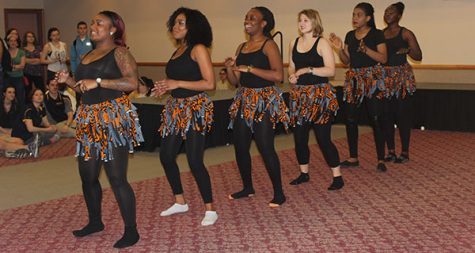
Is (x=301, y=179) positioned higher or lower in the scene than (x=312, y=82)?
lower

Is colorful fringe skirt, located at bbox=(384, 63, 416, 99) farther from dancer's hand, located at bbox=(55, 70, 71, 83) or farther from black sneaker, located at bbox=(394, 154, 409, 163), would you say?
dancer's hand, located at bbox=(55, 70, 71, 83)

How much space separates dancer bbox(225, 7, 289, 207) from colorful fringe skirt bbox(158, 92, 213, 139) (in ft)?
1.51

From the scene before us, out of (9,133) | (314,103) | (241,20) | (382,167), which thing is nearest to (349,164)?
(382,167)

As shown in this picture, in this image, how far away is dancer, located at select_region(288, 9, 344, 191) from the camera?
17.7 ft

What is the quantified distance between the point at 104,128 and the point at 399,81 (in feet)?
11.6

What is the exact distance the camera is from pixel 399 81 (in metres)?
6.75

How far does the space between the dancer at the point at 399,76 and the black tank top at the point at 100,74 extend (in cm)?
328

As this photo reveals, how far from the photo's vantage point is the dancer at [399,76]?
673 cm

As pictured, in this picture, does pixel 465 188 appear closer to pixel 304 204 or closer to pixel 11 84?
pixel 304 204

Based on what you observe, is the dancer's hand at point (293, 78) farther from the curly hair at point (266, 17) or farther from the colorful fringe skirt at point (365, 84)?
the colorful fringe skirt at point (365, 84)

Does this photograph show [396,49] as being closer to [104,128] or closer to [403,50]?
[403,50]

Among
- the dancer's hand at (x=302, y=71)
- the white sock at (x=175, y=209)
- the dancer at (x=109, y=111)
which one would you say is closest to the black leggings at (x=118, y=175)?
the dancer at (x=109, y=111)

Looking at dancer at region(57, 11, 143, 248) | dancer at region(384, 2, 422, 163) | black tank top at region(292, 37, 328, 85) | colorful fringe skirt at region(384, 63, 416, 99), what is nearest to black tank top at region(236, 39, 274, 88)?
black tank top at region(292, 37, 328, 85)

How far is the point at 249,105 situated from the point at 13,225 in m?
1.86
